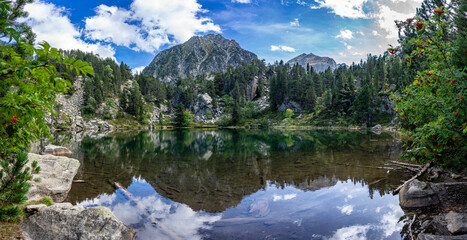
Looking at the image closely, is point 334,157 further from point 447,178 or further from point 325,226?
point 325,226

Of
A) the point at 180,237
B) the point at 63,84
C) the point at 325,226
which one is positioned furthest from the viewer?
the point at 325,226

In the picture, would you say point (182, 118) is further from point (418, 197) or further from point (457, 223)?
point (457, 223)

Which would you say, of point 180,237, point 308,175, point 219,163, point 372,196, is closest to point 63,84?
point 180,237

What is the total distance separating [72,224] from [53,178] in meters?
10.2

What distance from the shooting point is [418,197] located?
14.0 m

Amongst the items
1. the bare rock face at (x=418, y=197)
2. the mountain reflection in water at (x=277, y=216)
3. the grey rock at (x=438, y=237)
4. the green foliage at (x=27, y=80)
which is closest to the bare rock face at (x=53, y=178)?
the mountain reflection in water at (x=277, y=216)

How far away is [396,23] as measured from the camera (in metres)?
10.4

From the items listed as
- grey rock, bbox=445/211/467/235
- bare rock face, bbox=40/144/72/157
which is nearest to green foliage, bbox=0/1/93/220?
grey rock, bbox=445/211/467/235

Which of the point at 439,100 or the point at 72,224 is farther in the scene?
the point at 72,224

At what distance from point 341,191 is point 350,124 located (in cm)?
12301

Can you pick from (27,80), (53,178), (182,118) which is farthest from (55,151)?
(182,118)

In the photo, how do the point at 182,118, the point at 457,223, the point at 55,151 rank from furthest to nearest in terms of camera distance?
the point at 182,118
the point at 55,151
the point at 457,223

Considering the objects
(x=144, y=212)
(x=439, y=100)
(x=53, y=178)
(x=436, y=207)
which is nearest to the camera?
(x=439, y=100)

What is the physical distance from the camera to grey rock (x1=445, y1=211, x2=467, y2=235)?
9984 millimetres
